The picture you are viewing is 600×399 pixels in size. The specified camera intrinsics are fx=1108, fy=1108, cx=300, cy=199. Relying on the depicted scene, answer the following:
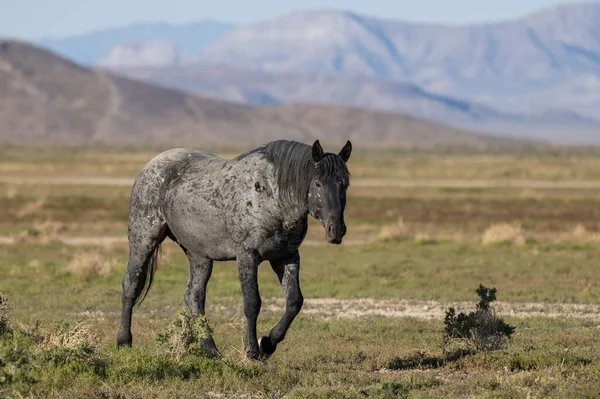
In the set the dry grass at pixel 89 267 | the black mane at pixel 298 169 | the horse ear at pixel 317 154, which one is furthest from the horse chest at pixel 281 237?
the dry grass at pixel 89 267

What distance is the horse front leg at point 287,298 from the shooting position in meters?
11.4

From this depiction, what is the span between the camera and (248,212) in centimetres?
1147

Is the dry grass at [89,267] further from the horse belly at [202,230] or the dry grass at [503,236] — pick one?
the dry grass at [503,236]

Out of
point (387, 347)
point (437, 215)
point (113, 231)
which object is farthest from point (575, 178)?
point (387, 347)

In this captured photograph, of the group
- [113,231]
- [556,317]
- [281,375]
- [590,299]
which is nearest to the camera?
[281,375]

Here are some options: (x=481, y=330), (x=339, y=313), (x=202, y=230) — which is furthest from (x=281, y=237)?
(x=339, y=313)

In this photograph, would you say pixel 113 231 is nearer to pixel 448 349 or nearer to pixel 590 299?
pixel 590 299

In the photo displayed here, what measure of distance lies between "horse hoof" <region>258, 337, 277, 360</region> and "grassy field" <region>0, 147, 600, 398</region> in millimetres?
338

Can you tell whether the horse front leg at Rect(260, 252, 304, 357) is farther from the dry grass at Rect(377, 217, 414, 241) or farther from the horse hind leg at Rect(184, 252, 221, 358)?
the dry grass at Rect(377, 217, 414, 241)

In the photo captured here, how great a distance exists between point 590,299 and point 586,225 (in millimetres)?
21477

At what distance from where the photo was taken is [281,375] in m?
10.9

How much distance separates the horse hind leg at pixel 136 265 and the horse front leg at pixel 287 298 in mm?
1864

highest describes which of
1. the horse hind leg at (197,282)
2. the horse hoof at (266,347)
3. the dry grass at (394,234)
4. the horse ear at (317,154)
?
the horse ear at (317,154)

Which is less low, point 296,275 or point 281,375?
point 296,275
